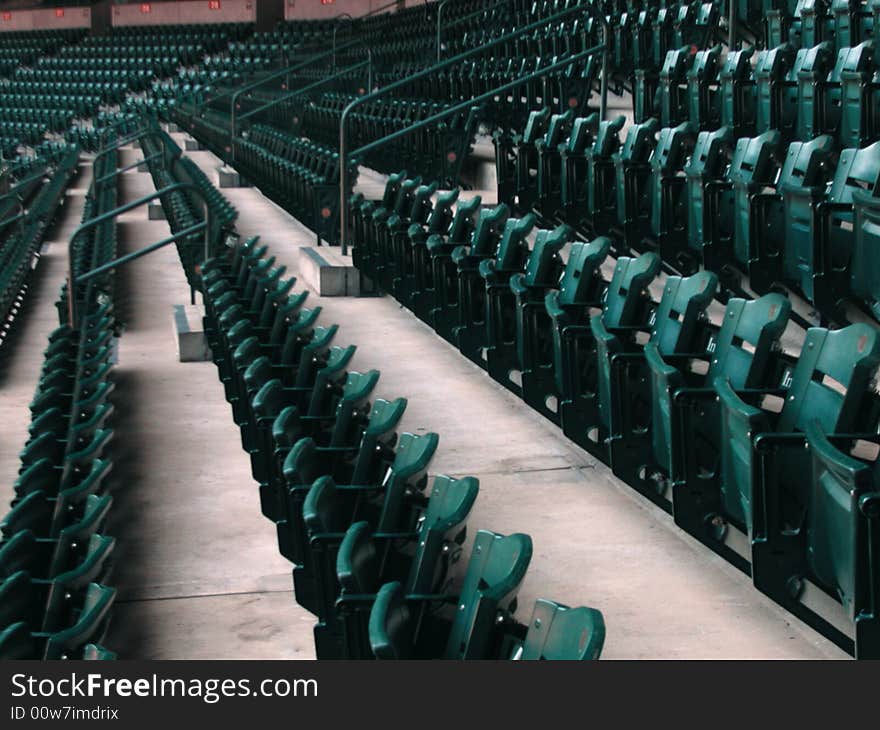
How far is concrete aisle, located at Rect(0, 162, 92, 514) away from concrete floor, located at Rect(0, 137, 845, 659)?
3 cm

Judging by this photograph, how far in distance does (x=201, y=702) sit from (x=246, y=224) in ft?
15.8

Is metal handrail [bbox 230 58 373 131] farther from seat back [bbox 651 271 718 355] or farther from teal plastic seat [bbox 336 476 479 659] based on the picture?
teal plastic seat [bbox 336 476 479 659]

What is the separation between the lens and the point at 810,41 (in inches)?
161

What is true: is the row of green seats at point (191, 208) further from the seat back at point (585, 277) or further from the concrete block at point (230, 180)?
the seat back at point (585, 277)

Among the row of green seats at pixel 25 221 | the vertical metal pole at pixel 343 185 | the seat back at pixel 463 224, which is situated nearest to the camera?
the seat back at pixel 463 224

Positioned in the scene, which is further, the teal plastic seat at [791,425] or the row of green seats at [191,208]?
the row of green seats at [191,208]

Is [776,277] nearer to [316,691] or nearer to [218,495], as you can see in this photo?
[218,495]

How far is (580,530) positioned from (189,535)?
74 cm

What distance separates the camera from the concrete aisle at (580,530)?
167cm

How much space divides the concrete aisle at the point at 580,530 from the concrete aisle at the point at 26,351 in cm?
71

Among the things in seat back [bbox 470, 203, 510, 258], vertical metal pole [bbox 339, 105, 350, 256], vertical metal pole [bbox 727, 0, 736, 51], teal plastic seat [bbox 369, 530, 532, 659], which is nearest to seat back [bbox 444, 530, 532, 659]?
teal plastic seat [bbox 369, 530, 532, 659]

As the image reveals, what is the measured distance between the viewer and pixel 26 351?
15.9 feet

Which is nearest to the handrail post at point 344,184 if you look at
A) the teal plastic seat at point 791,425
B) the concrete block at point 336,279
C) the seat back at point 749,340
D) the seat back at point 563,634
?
the concrete block at point 336,279

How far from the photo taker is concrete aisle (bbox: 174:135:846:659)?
167 centimetres
